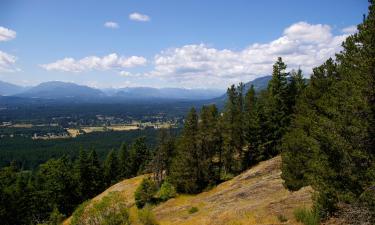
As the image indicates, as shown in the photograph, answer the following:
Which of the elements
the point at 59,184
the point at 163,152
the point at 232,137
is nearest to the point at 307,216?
the point at 232,137

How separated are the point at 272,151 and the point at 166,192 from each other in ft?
60.6

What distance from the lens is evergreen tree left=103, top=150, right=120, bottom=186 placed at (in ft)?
303

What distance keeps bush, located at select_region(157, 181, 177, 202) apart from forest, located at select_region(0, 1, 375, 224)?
0.22 m

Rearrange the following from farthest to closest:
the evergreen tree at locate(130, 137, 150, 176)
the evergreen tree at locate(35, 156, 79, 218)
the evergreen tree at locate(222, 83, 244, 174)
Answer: the evergreen tree at locate(130, 137, 150, 176)
the evergreen tree at locate(35, 156, 79, 218)
the evergreen tree at locate(222, 83, 244, 174)

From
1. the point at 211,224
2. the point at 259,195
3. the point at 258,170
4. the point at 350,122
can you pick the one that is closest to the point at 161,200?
the point at 258,170

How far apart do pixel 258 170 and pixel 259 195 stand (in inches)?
504

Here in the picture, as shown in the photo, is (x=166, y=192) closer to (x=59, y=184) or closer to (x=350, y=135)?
(x=59, y=184)

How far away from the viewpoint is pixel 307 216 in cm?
2088

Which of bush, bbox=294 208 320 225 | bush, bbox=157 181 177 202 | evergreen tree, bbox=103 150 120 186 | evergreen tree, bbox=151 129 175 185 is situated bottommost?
evergreen tree, bbox=103 150 120 186

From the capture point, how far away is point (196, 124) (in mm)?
55969

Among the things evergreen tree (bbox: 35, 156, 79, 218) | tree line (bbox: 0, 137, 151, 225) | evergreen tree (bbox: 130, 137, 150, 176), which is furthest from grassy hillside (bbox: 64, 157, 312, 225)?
evergreen tree (bbox: 130, 137, 150, 176)

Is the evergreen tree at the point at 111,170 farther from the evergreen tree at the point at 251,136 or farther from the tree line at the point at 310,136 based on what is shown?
the evergreen tree at the point at 251,136

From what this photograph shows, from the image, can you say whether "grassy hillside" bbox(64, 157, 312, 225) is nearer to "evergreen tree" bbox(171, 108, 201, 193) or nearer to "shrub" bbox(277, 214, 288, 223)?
"shrub" bbox(277, 214, 288, 223)

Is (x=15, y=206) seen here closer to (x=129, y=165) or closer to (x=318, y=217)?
(x=129, y=165)
